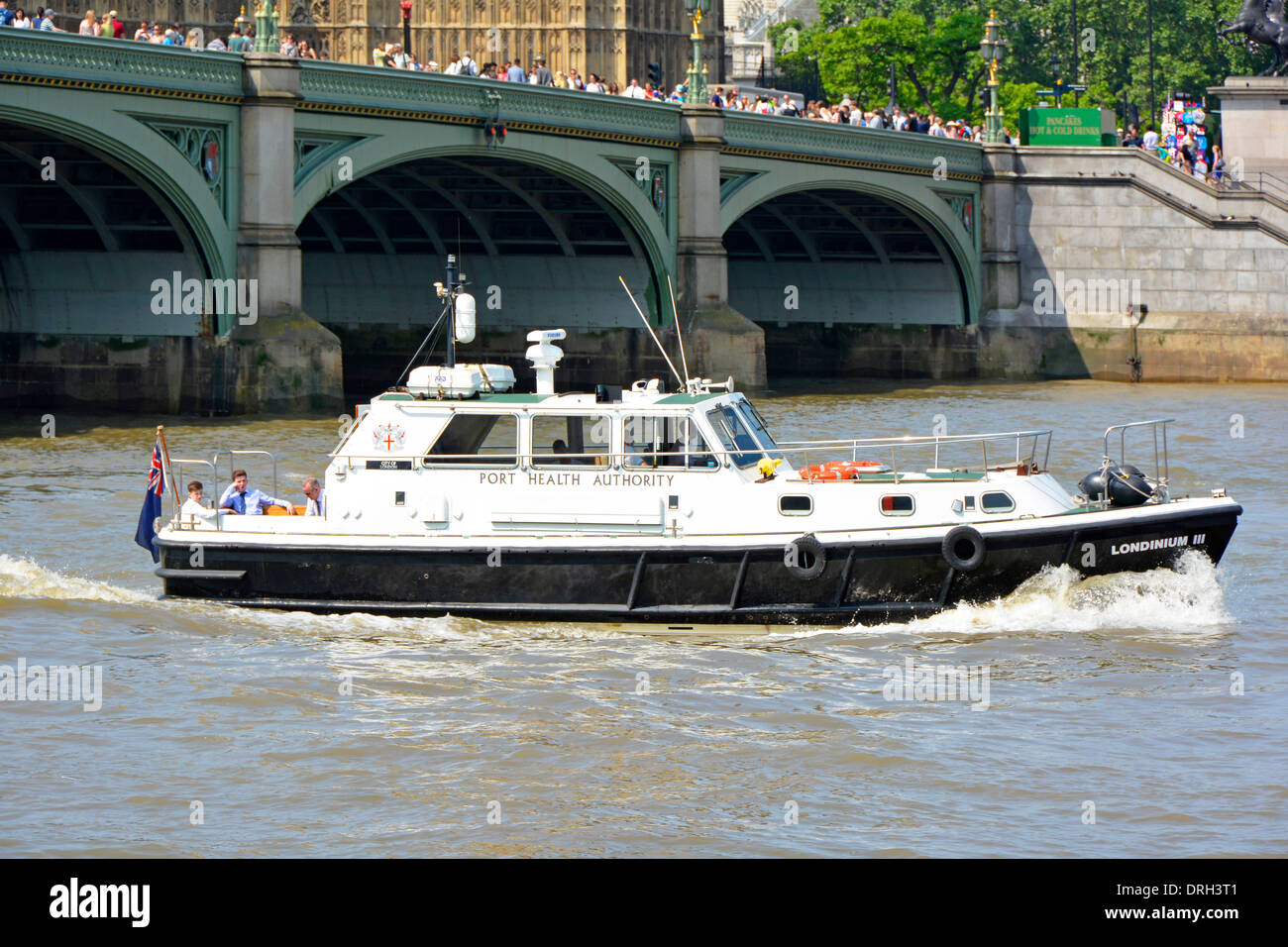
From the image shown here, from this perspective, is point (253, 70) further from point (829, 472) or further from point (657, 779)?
point (657, 779)

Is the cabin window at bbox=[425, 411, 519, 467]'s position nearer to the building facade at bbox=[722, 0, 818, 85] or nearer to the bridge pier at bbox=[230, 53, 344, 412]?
the bridge pier at bbox=[230, 53, 344, 412]

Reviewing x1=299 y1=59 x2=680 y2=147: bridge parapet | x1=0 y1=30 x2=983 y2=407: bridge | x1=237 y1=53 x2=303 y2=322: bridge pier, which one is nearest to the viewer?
x1=0 y1=30 x2=983 y2=407: bridge

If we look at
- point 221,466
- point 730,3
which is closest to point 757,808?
Answer: point 221,466

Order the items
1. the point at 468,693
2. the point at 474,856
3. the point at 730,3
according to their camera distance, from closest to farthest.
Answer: the point at 474,856, the point at 468,693, the point at 730,3

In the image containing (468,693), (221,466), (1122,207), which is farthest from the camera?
(1122,207)

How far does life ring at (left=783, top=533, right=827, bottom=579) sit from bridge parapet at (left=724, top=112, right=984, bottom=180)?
3440 cm

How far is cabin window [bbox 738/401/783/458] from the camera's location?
23.7 m

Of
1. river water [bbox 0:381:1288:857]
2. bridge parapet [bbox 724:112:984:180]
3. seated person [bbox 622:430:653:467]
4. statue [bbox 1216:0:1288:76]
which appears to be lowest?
river water [bbox 0:381:1288:857]

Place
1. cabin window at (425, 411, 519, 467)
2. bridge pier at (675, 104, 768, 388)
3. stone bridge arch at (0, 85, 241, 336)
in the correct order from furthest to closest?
bridge pier at (675, 104, 768, 388), stone bridge arch at (0, 85, 241, 336), cabin window at (425, 411, 519, 467)

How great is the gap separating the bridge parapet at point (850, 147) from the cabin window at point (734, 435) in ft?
108

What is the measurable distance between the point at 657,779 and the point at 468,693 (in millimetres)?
3254

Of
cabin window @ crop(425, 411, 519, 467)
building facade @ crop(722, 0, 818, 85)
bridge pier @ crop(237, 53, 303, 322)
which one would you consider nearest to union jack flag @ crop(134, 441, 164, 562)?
cabin window @ crop(425, 411, 519, 467)

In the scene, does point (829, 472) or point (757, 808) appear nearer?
point (757, 808)

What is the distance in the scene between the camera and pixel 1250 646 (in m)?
22.5
